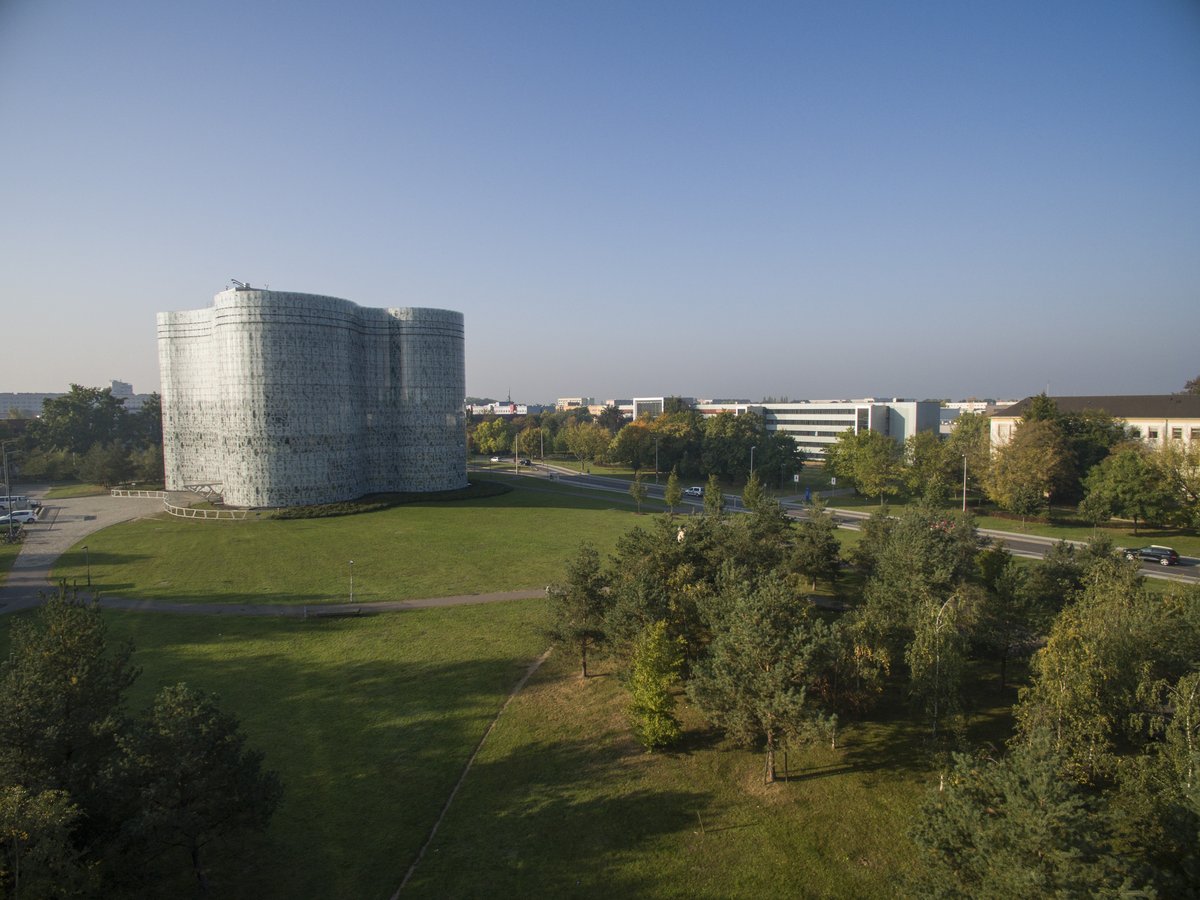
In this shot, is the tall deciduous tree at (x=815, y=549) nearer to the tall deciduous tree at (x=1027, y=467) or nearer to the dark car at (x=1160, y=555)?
the dark car at (x=1160, y=555)

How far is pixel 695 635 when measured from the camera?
21734 mm

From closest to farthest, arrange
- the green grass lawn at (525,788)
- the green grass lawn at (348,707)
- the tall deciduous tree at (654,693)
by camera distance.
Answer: the green grass lawn at (525,788) < the green grass lawn at (348,707) < the tall deciduous tree at (654,693)

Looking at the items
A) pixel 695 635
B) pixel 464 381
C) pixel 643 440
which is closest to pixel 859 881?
pixel 695 635

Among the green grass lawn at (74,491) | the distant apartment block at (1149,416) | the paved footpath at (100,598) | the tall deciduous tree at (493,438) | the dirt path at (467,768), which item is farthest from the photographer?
the tall deciduous tree at (493,438)

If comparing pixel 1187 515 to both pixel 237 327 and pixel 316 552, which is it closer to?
pixel 316 552

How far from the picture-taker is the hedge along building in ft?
192

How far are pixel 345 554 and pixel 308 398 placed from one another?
79.8 feet

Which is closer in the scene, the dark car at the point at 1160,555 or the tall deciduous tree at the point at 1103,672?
the tall deciduous tree at the point at 1103,672

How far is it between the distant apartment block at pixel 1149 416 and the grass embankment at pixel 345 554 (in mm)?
45335

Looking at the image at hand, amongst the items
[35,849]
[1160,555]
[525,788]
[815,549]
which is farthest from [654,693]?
[1160,555]

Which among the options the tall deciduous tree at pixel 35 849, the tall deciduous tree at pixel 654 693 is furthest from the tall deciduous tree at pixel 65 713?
the tall deciduous tree at pixel 654 693

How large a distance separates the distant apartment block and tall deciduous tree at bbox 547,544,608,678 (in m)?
51.8

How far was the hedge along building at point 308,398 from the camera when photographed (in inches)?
2302

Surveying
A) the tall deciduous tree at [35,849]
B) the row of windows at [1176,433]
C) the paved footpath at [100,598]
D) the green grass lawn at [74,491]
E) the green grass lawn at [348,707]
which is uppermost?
the row of windows at [1176,433]
